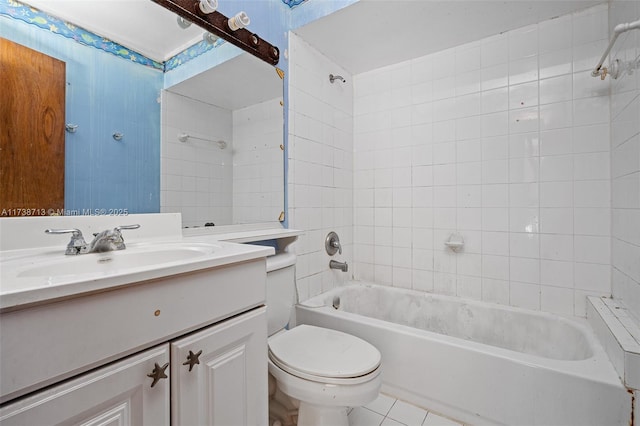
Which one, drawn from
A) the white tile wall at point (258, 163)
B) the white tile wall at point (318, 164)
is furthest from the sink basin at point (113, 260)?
the white tile wall at point (318, 164)

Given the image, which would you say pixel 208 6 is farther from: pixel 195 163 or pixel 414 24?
pixel 414 24

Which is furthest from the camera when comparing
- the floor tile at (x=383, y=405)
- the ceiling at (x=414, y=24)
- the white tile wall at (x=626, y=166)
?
the ceiling at (x=414, y=24)

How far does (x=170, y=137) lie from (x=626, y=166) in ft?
6.64

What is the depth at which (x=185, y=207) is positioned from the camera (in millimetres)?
1239

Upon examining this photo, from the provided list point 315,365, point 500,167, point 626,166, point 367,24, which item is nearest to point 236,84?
point 367,24

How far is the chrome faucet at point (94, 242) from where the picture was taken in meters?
0.83

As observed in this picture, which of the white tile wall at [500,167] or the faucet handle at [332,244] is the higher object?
the white tile wall at [500,167]

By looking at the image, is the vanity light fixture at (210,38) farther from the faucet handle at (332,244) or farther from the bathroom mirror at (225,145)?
the faucet handle at (332,244)

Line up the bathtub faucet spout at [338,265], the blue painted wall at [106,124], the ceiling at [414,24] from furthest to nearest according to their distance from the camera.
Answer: the bathtub faucet spout at [338,265] → the ceiling at [414,24] → the blue painted wall at [106,124]

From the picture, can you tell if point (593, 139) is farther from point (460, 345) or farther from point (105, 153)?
point (105, 153)

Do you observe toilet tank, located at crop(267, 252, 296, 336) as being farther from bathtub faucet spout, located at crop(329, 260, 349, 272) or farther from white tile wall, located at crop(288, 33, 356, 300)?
bathtub faucet spout, located at crop(329, 260, 349, 272)

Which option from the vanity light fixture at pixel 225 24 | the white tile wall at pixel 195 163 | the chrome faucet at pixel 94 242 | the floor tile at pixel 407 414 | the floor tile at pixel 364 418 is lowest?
the floor tile at pixel 364 418

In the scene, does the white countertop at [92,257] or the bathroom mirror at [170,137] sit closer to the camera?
the white countertop at [92,257]

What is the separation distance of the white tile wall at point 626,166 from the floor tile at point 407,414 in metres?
1.01
